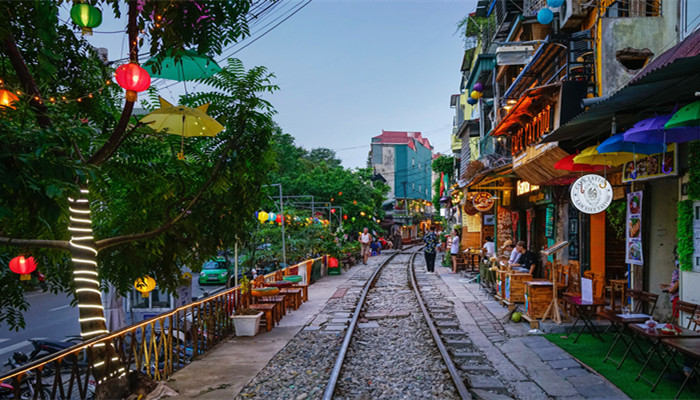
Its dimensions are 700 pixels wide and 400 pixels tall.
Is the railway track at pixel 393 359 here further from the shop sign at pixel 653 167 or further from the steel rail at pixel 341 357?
the shop sign at pixel 653 167

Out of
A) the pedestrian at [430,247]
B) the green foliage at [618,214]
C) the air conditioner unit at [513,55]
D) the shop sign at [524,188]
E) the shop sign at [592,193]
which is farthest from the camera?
the pedestrian at [430,247]

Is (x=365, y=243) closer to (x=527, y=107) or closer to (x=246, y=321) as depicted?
(x=527, y=107)

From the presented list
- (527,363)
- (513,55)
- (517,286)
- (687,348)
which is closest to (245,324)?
(527,363)

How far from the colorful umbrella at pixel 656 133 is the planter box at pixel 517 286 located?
18.6 feet

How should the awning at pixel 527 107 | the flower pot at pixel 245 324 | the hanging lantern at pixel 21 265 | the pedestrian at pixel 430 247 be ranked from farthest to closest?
the pedestrian at pixel 430 247, the awning at pixel 527 107, the flower pot at pixel 245 324, the hanging lantern at pixel 21 265

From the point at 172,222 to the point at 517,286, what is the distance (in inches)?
333

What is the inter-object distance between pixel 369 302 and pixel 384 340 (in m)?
4.63

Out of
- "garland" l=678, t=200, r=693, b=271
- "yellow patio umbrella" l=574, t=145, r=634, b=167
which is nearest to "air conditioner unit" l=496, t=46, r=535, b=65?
"yellow patio umbrella" l=574, t=145, r=634, b=167

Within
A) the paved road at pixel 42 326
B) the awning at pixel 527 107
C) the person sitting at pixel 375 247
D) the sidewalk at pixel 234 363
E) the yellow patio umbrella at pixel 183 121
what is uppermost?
the awning at pixel 527 107

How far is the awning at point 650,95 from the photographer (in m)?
4.82

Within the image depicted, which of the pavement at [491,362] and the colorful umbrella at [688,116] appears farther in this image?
the pavement at [491,362]

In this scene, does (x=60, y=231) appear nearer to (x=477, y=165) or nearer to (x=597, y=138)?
(x=597, y=138)

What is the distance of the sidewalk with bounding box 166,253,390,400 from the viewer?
6578 millimetres

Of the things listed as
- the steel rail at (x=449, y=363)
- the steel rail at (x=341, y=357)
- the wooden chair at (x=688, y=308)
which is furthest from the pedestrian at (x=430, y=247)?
the wooden chair at (x=688, y=308)
